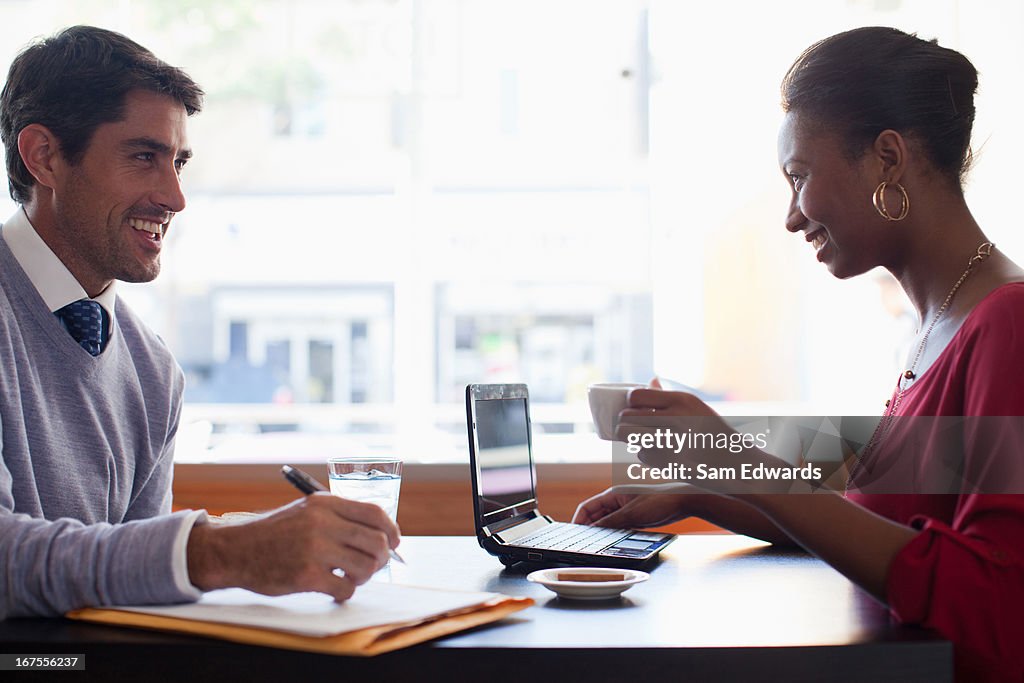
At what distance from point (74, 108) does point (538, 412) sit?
208cm

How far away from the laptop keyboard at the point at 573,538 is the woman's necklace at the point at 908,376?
15.5 inches

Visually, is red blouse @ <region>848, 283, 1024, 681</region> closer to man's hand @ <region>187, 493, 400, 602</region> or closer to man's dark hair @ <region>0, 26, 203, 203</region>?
man's hand @ <region>187, 493, 400, 602</region>

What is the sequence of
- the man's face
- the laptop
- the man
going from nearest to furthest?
1. the man
2. the laptop
3. the man's face

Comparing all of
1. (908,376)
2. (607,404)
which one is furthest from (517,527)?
(908,376)

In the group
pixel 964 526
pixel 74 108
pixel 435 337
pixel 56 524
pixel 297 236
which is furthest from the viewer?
pixel 297 236

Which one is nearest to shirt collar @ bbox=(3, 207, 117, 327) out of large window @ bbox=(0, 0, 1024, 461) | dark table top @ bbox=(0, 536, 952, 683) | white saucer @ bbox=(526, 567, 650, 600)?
dark table top @ bbox=(0, 536, 952, 683)

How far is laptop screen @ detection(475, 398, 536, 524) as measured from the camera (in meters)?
1.43

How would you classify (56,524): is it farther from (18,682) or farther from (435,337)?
(435,337)

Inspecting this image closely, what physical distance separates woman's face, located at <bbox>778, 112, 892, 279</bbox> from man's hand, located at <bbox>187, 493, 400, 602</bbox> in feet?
2.78

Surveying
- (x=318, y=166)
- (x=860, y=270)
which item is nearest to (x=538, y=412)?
(x=318, y=166)

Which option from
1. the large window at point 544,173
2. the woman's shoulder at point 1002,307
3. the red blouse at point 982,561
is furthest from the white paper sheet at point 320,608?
the large window at point 544,173

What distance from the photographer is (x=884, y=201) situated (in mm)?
1389

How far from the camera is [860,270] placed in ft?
4.91

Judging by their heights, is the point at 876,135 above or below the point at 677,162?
below
